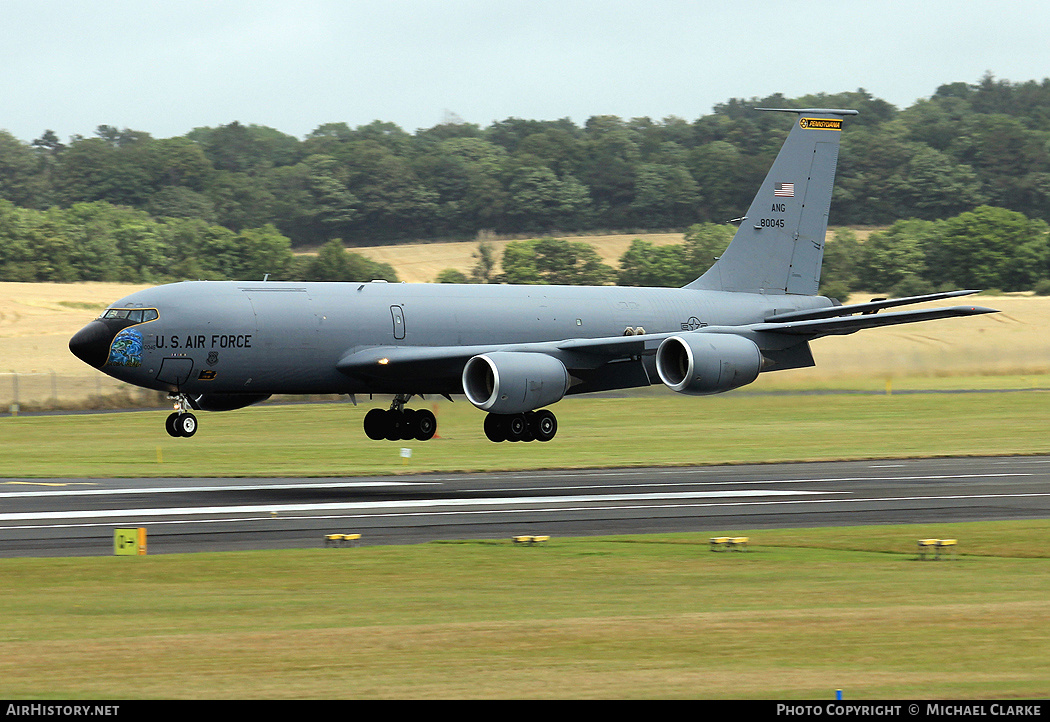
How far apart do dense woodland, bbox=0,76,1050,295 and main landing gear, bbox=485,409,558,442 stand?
72.1 m

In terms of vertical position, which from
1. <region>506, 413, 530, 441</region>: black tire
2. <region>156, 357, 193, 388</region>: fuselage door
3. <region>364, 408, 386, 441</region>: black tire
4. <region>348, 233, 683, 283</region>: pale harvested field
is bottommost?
<region>348, 233, 683, 283</region>: pale harvested field

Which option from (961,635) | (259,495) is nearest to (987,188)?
(259,495)

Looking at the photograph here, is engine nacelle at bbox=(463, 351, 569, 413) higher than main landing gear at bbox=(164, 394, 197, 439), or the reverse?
engine nacelle at bbox=(463, 351, 569, 413)

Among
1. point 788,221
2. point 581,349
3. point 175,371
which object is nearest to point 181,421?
point 175,371

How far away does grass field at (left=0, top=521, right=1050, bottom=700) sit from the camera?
1317 centimetres

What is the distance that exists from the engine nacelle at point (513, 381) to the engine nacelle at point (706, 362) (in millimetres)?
2746

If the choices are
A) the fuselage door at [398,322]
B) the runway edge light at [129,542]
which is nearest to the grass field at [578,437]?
the fuselage door at [398,322]

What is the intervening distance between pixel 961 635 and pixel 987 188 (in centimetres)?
16042

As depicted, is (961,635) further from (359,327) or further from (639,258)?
(639,258)

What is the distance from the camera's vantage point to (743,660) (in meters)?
14.2

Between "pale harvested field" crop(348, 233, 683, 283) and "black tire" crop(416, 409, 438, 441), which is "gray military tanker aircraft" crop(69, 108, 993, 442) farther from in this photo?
"pale harvested field" crop(348, 233, 683, 283)

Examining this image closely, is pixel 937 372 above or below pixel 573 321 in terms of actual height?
below

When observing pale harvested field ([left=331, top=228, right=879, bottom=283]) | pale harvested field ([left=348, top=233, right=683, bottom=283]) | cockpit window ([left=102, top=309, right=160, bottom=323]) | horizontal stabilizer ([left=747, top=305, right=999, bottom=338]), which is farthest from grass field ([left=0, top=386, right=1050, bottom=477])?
pale harvested field ([left=348, top=233, right=683, bottom=283])

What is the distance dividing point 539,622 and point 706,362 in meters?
21.3
